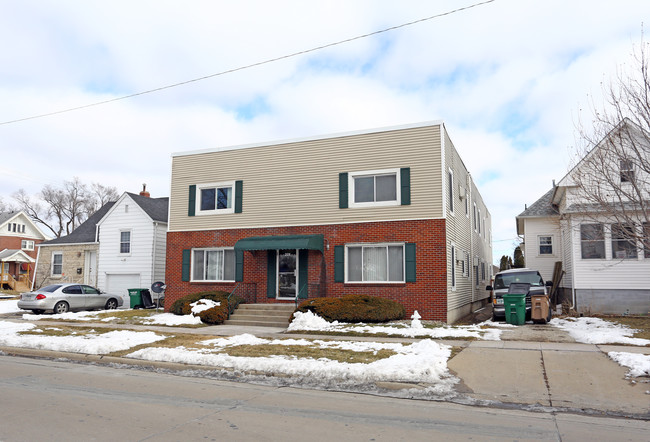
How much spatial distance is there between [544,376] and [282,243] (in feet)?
35.1

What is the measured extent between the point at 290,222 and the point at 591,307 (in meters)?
12.0

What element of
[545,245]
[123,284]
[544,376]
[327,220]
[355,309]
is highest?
[327,220]

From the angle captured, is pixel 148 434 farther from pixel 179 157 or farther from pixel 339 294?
pixel 179 157

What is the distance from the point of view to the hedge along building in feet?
56.0

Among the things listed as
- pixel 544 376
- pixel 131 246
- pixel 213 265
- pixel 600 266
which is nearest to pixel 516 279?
pixel 600 266

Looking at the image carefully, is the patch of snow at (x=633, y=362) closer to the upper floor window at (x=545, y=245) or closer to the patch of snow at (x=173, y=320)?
the patch of snow at (x=173, y=320)

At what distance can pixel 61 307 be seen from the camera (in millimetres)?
21578

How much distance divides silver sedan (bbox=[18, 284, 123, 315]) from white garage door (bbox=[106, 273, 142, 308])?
7.17ft

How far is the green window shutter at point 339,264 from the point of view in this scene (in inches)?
707

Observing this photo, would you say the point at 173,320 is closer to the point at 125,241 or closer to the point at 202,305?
the point at 202,305

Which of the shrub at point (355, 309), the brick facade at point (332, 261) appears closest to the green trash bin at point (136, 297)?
the brick facade at point (332, 261)

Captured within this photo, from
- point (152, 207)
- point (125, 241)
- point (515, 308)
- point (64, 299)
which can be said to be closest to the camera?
point (515, 308)

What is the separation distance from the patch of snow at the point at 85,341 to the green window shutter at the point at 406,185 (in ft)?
29.6

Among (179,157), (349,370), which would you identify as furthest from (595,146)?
(179,157)
